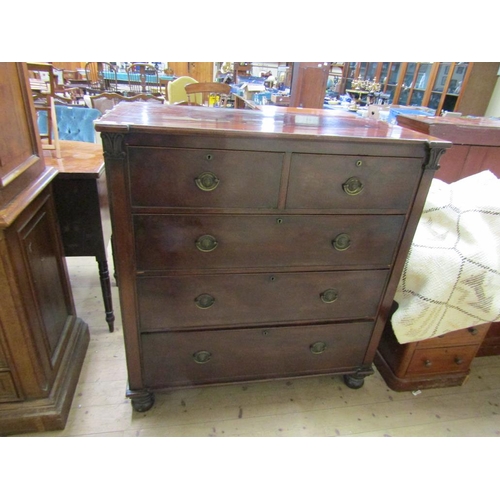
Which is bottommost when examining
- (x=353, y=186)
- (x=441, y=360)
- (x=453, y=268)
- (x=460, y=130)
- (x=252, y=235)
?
(x=441, y=360)

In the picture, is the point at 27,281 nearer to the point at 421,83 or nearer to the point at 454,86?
the point at 454,86

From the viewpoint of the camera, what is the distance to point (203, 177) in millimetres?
902

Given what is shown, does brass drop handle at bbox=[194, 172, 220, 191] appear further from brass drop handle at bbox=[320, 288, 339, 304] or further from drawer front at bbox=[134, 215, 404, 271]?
brass drop handle at bbox=[320, 288, 339, 304]

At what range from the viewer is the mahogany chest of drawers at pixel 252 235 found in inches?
35.0

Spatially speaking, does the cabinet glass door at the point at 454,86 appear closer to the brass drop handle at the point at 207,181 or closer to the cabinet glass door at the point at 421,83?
the cabinet glass door at the point at 421,83

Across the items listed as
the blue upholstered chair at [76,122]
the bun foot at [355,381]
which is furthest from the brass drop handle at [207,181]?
the blue upholstered chair at [76,122]

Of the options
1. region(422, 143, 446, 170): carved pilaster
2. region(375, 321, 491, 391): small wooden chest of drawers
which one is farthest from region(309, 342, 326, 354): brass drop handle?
region(422, 143, 446, 170): carved pilaster

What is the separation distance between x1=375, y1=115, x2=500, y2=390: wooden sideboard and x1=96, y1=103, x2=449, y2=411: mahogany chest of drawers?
253 mm

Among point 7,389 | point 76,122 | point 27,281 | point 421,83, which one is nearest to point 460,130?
point 27,281

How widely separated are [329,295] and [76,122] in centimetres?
235

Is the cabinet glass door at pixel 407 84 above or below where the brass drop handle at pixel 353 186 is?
above

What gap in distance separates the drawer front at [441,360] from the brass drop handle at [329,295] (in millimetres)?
492

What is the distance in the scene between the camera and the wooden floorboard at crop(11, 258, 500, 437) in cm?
124
